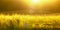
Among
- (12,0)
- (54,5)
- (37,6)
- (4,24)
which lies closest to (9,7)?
(12,0)

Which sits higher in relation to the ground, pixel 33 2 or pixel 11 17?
pixel 33 2

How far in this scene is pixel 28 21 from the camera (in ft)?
3.17

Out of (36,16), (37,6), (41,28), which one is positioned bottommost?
(41,28)

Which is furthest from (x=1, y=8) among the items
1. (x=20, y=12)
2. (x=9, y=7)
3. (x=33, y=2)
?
(x=33, y=2)

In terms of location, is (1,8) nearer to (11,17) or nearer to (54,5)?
(11,17)

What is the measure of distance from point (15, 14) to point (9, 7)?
0.10 meters

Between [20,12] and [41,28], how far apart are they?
0.84 ft

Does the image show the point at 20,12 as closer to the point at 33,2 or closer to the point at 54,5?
the point at 33,2

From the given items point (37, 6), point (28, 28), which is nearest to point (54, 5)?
point (37, 6)

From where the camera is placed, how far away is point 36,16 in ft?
3.18

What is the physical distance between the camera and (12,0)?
102cm

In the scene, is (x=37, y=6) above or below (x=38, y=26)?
above

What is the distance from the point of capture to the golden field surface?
95cm

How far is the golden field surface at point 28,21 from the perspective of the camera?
37.4 inches
